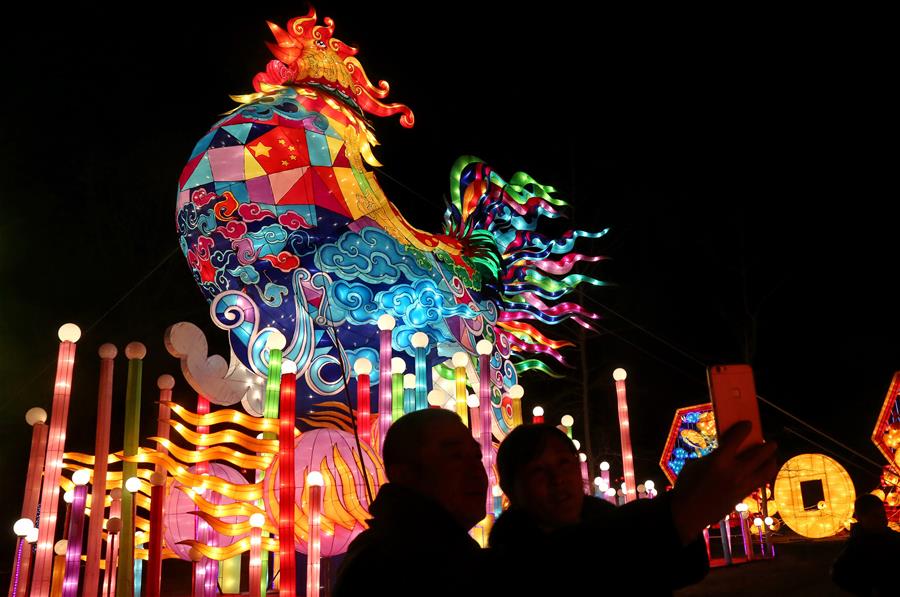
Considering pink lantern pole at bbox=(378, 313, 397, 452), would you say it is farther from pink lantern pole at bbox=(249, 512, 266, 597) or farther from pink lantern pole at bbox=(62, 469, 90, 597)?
pink lantern pole at bbox=(62, 469, 90, 597)

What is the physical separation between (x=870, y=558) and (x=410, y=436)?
8.51 feet

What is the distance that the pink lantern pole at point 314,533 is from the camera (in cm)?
520

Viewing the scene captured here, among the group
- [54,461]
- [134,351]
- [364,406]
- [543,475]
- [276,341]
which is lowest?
[543,475]

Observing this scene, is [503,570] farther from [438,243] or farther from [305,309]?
[438,243]

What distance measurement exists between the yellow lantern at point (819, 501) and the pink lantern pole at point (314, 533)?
10.3 m

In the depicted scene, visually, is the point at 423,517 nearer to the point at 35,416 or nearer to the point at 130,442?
the point at 130,442

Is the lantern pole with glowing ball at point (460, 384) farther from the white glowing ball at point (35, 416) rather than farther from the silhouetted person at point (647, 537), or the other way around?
the silhouetted person at point (647, 537)

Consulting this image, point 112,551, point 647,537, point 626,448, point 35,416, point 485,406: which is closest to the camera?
point 647,537

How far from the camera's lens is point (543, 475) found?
1940 millimetres

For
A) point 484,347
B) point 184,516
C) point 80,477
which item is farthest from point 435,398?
point 80,477

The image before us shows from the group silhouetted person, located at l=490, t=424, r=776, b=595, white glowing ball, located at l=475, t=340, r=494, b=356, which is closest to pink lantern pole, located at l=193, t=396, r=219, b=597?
white glowing ball, located at l=475, t=340, r=494, b=356

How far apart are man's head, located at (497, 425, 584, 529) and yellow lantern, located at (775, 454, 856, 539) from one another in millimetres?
12603

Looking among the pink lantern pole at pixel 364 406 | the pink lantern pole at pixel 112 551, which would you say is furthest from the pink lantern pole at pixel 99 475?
the pink lantern pole at pixel 364 406

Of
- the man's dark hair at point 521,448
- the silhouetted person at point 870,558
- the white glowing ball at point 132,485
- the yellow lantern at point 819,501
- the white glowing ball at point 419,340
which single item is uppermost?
the white glowing ball at point 419,340
